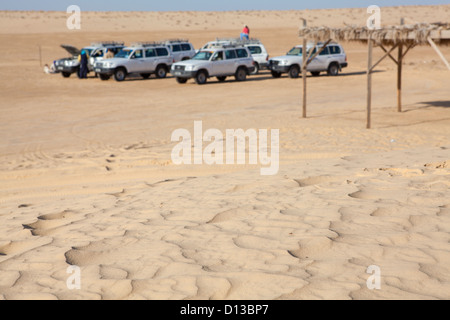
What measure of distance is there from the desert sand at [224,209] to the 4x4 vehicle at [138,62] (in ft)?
34.5

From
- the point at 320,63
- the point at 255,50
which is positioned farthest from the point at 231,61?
the point at 320,63

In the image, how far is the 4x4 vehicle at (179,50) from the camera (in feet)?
101

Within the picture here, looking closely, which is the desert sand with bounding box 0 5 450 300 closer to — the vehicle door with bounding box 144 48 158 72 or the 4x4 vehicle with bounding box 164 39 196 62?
the vehicle door with bounding box 144 48 158 72

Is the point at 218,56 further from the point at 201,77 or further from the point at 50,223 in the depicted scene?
the point at 50,223

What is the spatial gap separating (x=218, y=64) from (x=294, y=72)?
13.3 feet

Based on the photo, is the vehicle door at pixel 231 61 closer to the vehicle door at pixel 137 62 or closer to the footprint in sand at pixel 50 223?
the vehicle door at pixel 137 62

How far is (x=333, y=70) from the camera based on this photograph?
3027cm

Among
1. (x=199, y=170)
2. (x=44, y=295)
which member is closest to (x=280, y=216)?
(x=44, y=295)

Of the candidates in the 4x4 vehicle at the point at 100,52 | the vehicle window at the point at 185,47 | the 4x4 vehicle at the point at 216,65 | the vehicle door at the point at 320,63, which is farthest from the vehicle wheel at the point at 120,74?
the vehicle door at the point at 320,63

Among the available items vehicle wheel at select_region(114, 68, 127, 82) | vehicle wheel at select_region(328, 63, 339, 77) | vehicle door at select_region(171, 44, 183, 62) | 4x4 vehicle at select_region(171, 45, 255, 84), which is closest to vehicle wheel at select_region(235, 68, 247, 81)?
4x4 vehicle at select_region(171, 45, 255, 84)

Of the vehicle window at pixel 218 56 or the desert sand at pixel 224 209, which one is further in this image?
the vehicle window at pixel 218 56

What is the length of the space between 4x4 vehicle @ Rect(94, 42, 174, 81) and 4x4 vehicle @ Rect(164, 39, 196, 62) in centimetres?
60

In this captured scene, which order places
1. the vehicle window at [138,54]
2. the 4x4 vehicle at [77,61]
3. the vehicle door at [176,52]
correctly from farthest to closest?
the vehicle door at [176,52]
the 4x4 vehicle at [77,61]
the vehicle window at [138,54]
